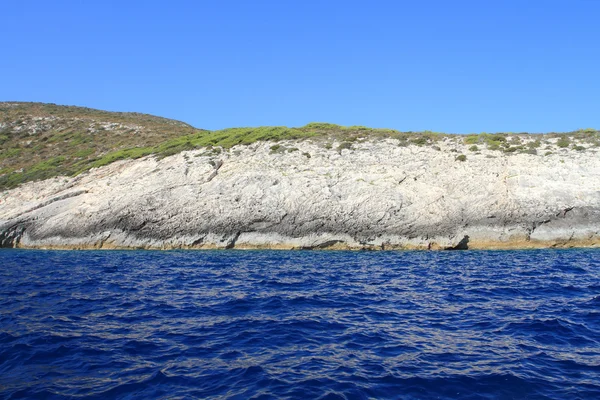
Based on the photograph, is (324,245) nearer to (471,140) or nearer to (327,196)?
(327,196)

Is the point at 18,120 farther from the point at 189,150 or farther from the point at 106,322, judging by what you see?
the point at 106,322

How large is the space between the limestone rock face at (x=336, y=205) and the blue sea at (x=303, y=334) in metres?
13.7

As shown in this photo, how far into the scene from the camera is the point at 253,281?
67.7 ft

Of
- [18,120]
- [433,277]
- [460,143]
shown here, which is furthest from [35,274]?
[18,120]

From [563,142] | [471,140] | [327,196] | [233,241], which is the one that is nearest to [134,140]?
[233,241]

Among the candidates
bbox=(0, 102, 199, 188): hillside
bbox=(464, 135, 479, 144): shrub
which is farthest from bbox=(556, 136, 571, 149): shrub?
bbox=(0, 102, 199, 188): hillside

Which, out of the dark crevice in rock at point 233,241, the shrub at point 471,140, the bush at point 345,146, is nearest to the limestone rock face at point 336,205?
the dark crevice in rock at point 233,241

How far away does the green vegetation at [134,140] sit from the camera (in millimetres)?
49125

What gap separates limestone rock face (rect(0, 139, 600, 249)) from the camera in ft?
120

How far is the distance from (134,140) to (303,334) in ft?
199

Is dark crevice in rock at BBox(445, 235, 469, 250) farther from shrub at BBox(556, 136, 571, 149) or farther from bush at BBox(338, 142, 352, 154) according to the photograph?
shrub at BBox(556, 136, 571, 149)

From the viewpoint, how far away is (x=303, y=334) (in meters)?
12.2

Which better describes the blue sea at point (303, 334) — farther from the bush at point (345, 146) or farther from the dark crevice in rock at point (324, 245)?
the bush at point (345, 146)

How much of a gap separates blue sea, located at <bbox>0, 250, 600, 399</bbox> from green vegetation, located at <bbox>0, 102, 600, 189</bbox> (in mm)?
28617
